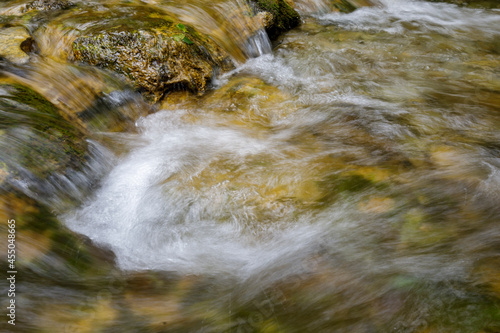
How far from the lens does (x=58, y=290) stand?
9.12 ft

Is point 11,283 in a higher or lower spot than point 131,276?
higher

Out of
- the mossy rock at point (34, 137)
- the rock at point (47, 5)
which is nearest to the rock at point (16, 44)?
the mossy rock at point (34, 137)

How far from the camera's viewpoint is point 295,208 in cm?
364

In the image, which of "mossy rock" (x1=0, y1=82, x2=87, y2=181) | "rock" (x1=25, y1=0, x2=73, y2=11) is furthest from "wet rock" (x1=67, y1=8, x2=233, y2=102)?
"mossy rock" (x1=0, y1=82, x2=87, y2=181)

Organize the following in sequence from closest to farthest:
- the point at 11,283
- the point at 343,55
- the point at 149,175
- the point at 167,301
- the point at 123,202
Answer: the point at 11,283, the point at 167,301, the point at 123,202, the point at 149,175, the point at 343,55

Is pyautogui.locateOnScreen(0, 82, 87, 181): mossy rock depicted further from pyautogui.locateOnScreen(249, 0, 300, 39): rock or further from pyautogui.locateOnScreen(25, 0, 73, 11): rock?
pyautogui.locateOnScreen(249, 0, 300, 39): rock

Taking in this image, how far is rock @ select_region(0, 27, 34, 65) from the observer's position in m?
4.88

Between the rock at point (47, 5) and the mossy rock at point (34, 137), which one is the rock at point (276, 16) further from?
the mossy rock at point (34, 137)

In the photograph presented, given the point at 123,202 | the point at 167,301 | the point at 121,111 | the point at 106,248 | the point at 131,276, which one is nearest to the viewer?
the point at 167,301

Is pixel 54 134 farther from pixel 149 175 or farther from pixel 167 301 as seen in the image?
pixel 167 301

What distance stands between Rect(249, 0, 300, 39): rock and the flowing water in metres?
1.29

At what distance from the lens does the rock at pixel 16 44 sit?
4883 mm

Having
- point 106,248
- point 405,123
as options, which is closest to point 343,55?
point 405,123

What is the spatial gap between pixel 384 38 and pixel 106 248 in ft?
21.2
